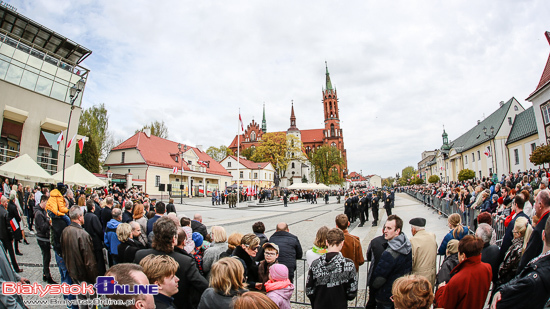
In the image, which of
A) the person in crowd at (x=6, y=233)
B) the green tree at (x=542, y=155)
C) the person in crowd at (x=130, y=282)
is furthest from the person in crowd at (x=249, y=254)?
the green tree at (x=542, y=155)

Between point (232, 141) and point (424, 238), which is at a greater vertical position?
point (232, 141)

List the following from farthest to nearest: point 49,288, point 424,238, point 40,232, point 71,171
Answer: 1. point 71,171
2. point 40,232
3. point 424,238
4. point 49,288

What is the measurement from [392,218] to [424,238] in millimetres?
494

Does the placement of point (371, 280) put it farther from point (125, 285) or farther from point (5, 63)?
point (5, 63)

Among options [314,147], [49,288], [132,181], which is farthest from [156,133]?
[314,147]

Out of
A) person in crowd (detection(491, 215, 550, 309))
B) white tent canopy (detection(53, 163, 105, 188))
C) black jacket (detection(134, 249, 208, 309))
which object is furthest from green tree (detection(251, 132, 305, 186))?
person in crowd (detection(491, 215, 550, 309))

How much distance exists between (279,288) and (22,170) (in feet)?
55.2

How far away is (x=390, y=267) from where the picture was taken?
3.44m

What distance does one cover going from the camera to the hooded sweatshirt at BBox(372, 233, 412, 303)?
3.44 meters

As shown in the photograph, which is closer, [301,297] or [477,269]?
[477,269]

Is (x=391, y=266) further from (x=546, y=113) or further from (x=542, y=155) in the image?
(x=546, y=113)

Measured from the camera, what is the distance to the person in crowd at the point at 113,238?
5266mm

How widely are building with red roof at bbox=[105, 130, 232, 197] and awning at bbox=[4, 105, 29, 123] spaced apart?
13.5 meters

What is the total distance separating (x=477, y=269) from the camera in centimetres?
299
